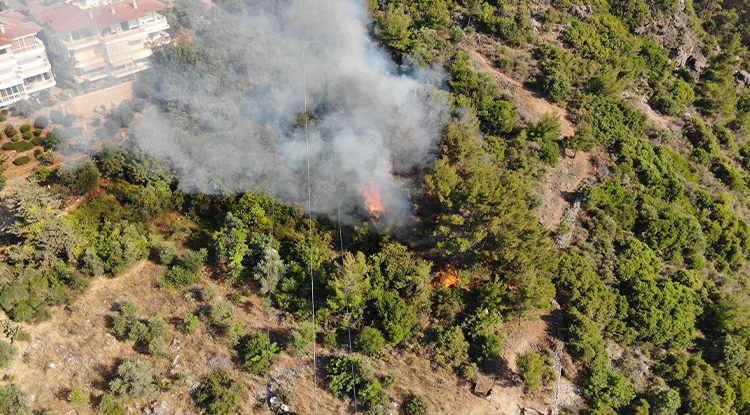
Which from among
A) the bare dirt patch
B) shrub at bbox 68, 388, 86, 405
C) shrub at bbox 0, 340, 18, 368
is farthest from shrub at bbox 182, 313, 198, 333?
the bare dirt patch

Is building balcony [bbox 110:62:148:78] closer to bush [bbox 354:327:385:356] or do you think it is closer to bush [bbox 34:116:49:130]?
bush [bbox 34:116:49:130]

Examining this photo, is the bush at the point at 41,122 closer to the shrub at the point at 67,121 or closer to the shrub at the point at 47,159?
the shrub at the point at 67,121

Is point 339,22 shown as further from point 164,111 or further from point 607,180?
point 607,180

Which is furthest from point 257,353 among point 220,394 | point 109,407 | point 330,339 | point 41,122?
point 41,122

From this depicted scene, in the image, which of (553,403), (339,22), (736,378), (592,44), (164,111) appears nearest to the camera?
(553,403)

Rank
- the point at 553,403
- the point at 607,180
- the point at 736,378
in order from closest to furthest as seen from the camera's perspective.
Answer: the point at 553,403, the point at 736,378, the point at 607,180

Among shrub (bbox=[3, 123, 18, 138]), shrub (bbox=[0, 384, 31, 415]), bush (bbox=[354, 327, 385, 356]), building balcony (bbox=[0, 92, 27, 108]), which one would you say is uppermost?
building balcony (bbox=[0, 92, 27, 108])

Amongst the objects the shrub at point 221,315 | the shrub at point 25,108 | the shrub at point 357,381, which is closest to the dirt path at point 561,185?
the shrub at point 357,381

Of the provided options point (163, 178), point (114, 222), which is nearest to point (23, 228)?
point (114, 222)
